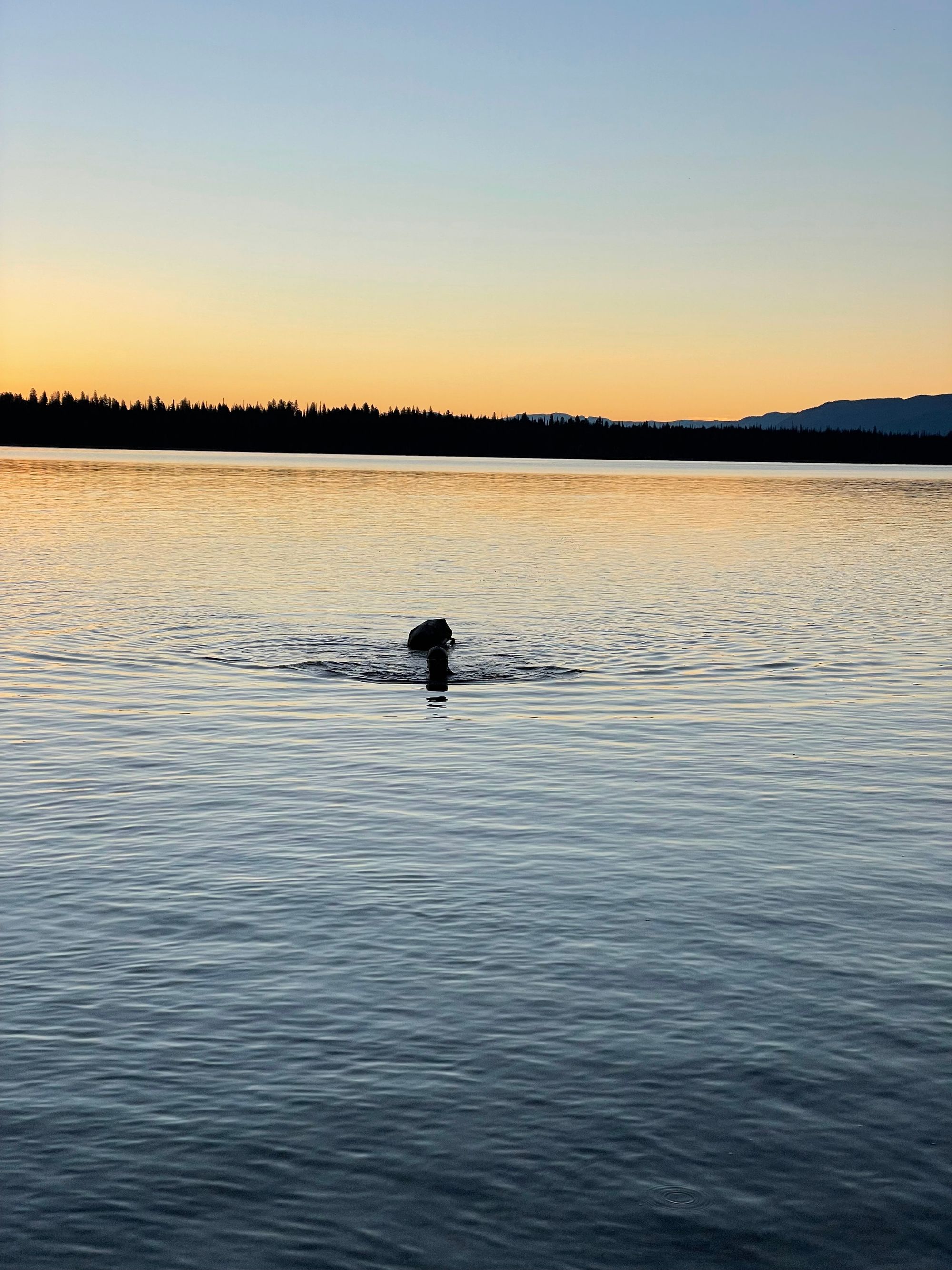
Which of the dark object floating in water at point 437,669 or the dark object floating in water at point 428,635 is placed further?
the dark object floating in water at point 428,635

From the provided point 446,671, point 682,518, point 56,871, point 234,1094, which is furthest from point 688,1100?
point 682,518

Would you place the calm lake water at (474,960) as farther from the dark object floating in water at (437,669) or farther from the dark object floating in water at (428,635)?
the dark object floating in water at (428,635)

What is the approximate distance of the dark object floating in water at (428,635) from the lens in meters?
32.9

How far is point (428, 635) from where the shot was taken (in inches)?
1299

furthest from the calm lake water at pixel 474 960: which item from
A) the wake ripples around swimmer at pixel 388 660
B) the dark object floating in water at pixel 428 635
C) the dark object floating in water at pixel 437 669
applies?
the dark object floating in water at pixel 428 635

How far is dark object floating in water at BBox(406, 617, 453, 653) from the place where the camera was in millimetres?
32900

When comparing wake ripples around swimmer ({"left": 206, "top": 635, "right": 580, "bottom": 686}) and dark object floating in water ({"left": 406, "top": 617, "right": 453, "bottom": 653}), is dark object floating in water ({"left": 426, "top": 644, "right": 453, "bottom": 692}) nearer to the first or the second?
wake ripples around swimmer ({"left": 206, "top": 635, "right": 580, "bottom": 686})

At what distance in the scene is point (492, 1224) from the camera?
27.2 feet

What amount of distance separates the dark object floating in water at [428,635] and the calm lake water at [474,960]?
0.96 metres

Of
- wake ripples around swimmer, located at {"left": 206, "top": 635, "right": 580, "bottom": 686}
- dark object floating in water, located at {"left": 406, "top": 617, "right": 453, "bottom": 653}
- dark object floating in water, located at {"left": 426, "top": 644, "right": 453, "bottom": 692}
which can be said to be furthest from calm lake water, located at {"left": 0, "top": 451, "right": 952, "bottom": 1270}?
dark object floating in water, located at {"left": 406, "top": 617, "right": 453, "bottom": 653}

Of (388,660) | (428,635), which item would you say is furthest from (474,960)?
(428,635)

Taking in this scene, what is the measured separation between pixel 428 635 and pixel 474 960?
20.6 metres

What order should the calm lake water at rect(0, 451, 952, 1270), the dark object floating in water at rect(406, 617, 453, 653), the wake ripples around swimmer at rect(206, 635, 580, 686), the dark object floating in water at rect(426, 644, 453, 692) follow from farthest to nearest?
the dark object floating in water at rect(406, 617, 453, 653) < the wake ripples around swimmer at rect(206, 635, 580, 686) < the dark object floating in water at rect(426, 644, 453, 692) < the calm lake water at rect(0, 451, 952, 1270)

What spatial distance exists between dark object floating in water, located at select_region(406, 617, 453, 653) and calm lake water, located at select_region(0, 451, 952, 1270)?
37.7 inches
